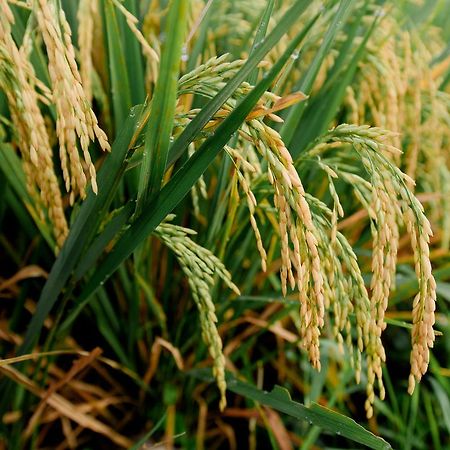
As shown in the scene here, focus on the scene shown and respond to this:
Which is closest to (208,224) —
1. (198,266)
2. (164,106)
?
(198,266)

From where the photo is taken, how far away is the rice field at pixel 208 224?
2.27 feet

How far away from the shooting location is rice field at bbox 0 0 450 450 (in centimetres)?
69

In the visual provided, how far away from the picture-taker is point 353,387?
4.41ft

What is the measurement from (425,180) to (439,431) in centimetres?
62

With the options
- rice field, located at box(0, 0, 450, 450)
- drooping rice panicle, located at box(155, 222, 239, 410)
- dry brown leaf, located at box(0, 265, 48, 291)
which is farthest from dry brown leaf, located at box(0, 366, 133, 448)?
drooping rice panicle, located at box(155, 222, 239, 410)

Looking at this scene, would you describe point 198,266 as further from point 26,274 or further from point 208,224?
point 26,274

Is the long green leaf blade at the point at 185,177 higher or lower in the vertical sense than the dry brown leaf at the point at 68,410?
higher

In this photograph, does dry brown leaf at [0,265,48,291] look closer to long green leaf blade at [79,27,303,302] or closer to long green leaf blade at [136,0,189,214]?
long green leaf blade at [79,27,303,302]

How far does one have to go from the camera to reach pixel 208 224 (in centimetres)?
108

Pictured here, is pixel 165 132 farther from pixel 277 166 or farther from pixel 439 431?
pixel 439 431

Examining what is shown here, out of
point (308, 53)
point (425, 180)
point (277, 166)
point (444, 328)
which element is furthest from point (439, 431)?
point (277, 166)

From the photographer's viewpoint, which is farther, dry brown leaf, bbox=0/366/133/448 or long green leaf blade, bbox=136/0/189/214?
dry brown leaf, bbox=0/366/133/448

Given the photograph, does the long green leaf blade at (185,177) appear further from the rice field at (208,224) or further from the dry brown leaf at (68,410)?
the dry brown leaf at (68,410)

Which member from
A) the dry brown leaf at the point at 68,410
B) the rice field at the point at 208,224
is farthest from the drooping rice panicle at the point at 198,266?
the dry brown leaf at the point at 68,410
